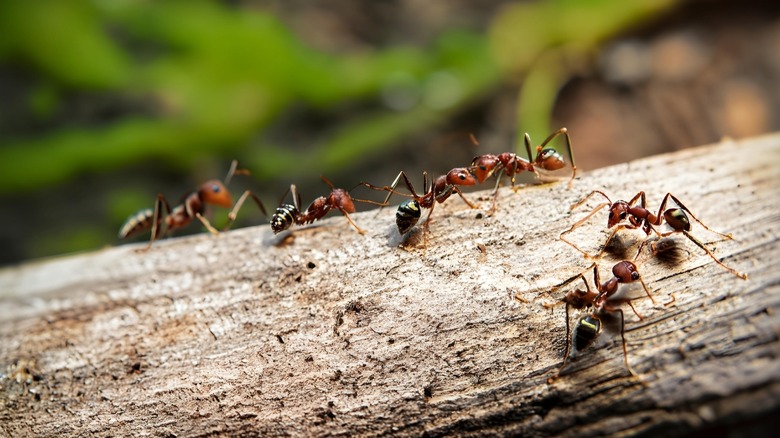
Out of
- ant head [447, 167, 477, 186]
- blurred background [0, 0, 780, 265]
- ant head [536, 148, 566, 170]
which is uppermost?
blurred background [0, 0, 780, 265]

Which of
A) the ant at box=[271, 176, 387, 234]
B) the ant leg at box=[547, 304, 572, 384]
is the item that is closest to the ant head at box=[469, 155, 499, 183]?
the ant at box=[271, 176, 387, 234]

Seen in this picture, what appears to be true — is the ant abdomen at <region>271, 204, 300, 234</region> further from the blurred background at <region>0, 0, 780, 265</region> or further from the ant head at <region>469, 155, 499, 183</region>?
the blurred background at <region>0, 0, 780, 265</region>

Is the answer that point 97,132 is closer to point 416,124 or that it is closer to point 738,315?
point 416,124

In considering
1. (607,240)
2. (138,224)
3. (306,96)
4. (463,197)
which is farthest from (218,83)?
(607,240)

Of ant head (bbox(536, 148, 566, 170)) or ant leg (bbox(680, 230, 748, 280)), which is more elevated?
ant head (bbox(536, 148, 566, 170))

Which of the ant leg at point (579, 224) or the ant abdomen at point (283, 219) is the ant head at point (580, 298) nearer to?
the ant leg at point (579, 224)

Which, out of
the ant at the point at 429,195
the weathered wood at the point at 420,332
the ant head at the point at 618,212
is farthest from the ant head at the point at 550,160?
the ant head at the point at 618,212

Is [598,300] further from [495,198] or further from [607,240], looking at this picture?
[495,198]
